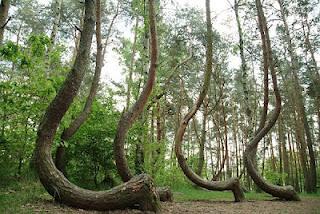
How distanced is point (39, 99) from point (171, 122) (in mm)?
22534

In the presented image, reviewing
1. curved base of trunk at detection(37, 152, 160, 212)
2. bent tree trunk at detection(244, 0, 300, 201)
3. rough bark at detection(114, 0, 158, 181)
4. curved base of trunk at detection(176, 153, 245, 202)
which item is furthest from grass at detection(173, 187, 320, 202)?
curved base of trunk at detection(37, 152, 160, 212)

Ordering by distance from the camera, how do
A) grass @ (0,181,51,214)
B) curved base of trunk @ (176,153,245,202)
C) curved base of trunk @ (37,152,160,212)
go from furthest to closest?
1. curved base of trunk @ (176,153,245,202)
2. curved base of trunk @ (37,152,160,212)
3. grass @ (0,181,51,214)

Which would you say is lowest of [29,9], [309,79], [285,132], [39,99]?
[39,99]

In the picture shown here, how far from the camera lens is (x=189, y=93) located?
996 inches

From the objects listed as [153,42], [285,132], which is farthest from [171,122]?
[153,42]

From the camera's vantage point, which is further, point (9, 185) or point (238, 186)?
point (238, 186)

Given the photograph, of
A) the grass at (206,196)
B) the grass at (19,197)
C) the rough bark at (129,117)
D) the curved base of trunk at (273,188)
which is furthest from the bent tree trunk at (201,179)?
the grass at (19,197)

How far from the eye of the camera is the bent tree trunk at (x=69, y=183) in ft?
18.5

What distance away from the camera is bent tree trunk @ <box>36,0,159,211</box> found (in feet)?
18.5

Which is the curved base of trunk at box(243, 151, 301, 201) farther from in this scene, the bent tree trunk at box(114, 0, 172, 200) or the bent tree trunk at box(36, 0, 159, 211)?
the bent tree trunk at box(36, 0, 159, 211)

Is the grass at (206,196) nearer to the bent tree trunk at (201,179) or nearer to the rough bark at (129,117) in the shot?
the bent tree trunk at (201,179)

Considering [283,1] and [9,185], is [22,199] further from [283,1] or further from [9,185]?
[283,1]

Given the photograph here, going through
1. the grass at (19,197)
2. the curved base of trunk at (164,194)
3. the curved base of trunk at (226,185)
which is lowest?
the grass at (19,197)

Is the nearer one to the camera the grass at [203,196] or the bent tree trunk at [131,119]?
the bent tree trunk at [131,119]
